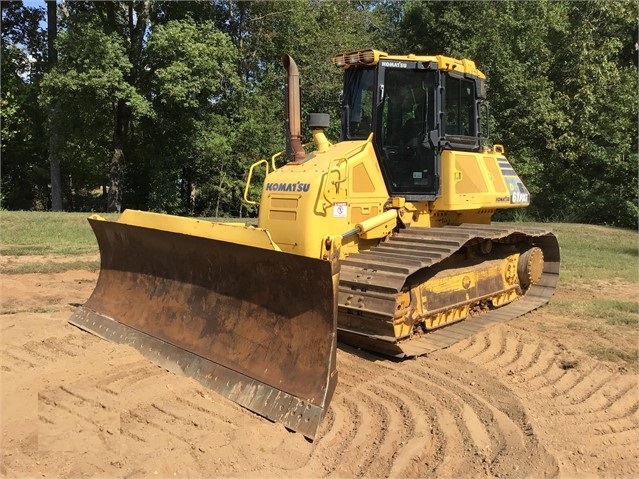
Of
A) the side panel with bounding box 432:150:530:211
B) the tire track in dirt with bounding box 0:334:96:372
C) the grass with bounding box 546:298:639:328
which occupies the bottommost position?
the grass with bounding box 546:298:639:328

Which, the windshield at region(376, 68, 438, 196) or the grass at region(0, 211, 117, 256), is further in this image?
the grass at region(0, 211, 117, 256)

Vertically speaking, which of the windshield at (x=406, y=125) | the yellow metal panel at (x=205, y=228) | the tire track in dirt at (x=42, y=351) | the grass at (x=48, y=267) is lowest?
the tire track in dirt at (x=42, y=351)

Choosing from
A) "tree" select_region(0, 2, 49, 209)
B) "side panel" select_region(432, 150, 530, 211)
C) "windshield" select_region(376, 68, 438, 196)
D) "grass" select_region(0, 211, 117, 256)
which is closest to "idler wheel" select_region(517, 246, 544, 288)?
"side panel" select_region(432, 150, 530, 211)

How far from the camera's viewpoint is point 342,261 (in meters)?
5.35

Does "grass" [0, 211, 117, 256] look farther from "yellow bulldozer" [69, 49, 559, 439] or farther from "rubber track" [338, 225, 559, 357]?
"rubber track" [338, 225, 559, 357]

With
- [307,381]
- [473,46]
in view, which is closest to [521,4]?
[473,46]

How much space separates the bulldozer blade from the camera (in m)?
4.11

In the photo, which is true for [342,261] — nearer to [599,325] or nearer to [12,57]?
[599,325]

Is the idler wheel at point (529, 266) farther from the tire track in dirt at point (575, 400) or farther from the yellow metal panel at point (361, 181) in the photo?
the yellow metal panel at point (361, 181)

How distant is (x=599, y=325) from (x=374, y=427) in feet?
12.3

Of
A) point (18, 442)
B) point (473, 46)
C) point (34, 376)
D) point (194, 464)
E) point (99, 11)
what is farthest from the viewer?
point (473, 46)

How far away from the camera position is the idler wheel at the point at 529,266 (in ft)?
23.9

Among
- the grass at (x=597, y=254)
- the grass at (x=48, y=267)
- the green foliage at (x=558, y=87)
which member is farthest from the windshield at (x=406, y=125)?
the green foliage at (x=558, y=87)

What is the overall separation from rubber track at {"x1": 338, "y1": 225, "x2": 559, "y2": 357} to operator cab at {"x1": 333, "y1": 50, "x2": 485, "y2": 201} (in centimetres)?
58
